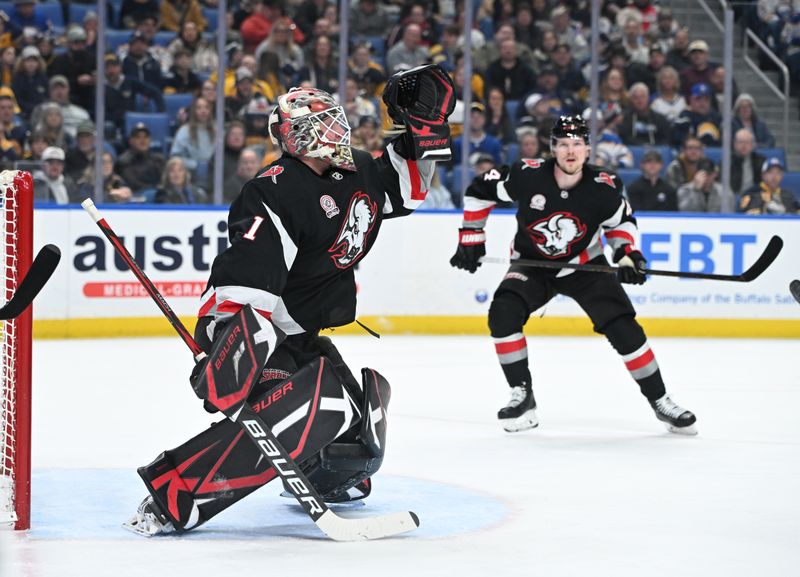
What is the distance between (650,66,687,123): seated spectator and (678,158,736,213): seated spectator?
0.68m

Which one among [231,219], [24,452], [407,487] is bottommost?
[407,487]

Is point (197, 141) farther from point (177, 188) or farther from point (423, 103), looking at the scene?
point (423, 103)

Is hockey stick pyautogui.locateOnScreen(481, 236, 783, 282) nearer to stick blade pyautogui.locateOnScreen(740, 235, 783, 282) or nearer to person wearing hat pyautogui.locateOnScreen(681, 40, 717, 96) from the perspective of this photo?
stick blade pyautogui.locateOnScreen(740, 235, 783, 282)

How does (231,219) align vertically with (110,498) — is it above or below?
above

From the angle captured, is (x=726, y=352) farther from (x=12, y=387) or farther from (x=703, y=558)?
(x=12, y=387)

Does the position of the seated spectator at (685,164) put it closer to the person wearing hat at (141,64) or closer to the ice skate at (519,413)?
the person wearing hat at (141,64)

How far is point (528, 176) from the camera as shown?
5.40m

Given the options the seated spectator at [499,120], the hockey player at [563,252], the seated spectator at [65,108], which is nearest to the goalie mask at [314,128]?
the hockey player at [563,252]

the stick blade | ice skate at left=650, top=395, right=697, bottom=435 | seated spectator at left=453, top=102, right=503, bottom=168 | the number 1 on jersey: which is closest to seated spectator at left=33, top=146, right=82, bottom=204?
seated spectator at left=453, top=102, right=503, bottom=168

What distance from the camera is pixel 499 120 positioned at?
30.4 feet

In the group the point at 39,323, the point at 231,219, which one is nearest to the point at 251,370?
the point at 231,219

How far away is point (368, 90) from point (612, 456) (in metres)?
4.79

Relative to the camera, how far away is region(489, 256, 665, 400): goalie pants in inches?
207

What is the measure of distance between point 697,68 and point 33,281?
25.4 ft
